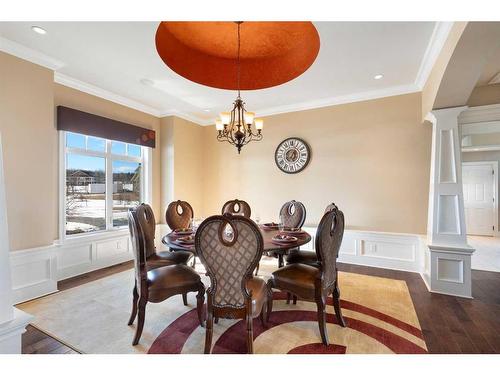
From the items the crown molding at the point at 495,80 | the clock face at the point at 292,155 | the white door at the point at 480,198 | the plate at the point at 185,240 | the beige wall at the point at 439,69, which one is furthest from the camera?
the white door at the point at 480,198

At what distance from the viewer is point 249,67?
2.20 m

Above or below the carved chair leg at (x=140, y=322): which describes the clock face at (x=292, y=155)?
above

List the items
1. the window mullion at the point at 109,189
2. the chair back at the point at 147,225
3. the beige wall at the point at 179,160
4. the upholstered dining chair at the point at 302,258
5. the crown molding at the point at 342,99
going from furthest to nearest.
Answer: the beige wall at the point at 179,160, the window mullion at the point at 109,189, the crown molding at the point at 342,99, the upholstered dining chair at the point at 302,258, the chair back at the point at 147,225

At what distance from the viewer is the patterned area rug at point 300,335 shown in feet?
6.20

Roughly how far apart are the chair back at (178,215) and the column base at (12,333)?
90.5 inches

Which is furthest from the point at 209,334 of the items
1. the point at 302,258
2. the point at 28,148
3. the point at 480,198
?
the point at 480,198

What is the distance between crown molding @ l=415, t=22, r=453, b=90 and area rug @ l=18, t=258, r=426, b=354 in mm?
2794

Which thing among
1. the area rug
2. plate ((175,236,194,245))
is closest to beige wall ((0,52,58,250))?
the area rug

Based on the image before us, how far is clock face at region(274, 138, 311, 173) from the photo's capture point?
4.48m

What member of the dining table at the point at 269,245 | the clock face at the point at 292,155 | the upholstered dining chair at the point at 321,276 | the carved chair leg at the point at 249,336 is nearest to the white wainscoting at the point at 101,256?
the clock face at the point at 292,155

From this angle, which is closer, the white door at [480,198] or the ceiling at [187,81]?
the ceiling at [187,81]

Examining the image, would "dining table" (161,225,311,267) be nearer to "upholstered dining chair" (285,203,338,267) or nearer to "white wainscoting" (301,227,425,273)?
"upholstered dining chair" (285,203,338,267)

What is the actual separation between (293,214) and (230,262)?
2.00m

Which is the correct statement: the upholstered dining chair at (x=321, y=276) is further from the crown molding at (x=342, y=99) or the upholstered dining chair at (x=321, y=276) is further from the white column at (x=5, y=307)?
the crown molding at (x=342, y=99)
